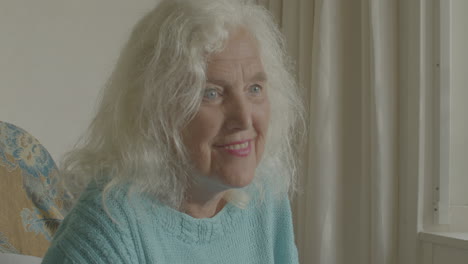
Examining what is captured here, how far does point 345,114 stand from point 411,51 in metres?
0.42

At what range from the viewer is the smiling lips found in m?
1.18

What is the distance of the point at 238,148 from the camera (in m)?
1.18

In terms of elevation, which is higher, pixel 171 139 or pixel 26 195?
pixel 171 139

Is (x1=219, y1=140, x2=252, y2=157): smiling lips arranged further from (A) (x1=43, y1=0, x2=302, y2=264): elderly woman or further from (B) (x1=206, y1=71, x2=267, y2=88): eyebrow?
(B) (x1=206, y1=71, x2=267, y2=88): eyebrow

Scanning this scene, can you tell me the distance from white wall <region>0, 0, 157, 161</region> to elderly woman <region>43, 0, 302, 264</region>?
4.09 ft

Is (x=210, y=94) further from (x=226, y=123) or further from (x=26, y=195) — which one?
(x=26, y=195)

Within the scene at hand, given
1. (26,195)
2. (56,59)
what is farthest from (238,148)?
(56,59)

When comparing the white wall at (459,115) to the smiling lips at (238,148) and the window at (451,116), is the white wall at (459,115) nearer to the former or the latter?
the window at (451,116)

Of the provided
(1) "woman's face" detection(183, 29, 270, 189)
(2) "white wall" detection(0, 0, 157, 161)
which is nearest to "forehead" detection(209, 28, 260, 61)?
(1) "woman's face" detection(183, 29, 270, 189)

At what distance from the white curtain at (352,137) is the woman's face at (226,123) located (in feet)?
3.59

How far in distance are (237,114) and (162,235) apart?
0.94ft

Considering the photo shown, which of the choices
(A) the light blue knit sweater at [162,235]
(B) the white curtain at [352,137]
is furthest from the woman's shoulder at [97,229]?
(B) the white curtain at [352,137]

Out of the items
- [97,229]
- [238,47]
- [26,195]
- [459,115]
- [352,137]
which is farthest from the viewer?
[352,137]

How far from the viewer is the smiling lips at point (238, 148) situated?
1.18 meters
